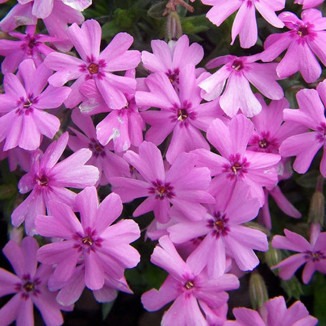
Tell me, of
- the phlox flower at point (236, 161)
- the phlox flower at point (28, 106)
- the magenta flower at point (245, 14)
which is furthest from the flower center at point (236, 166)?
the phlox flower at point (28, 106)

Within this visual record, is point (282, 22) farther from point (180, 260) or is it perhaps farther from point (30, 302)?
point (30, 302)

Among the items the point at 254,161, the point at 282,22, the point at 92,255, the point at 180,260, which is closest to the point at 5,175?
the point at 92,255

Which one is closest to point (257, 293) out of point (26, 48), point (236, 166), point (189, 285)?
point (189, 285)

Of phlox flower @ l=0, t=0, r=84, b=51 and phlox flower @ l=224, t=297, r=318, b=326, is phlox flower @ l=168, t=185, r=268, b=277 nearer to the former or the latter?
phlox flower @ l=224, t=297, r=318, b=326

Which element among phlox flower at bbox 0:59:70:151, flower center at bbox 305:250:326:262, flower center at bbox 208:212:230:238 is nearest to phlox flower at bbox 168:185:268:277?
flower center at bbox 208:212:230:238

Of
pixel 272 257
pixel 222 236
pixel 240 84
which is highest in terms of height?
pixel 240 84

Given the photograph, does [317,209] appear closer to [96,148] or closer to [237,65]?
[237,65]
